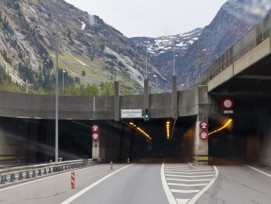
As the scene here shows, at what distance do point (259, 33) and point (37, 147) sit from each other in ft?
120

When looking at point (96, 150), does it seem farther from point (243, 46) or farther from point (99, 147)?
point (243, 46)

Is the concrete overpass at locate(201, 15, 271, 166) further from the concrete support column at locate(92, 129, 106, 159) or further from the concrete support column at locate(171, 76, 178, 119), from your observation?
the concrete support column at locate(92, 129, 106, 159)

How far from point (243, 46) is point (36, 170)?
562 inches

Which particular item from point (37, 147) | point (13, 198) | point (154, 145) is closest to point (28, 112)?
point (37, 147)

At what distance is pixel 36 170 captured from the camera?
→ 100.0 ft

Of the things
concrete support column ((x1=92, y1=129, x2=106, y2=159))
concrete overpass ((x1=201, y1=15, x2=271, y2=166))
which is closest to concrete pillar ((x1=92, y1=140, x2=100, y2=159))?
concrete support column ((x1=92, y1=129, x2=106, y2=159))

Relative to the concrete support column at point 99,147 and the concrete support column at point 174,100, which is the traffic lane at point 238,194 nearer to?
the concrete support column at point 174,100

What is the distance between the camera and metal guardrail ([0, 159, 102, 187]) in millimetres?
23625

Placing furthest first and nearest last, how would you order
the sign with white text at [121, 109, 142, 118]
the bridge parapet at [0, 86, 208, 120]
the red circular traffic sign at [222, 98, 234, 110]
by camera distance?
the sign with white text at [121, 109, 142, 118] → the bridge parapet at [0, 86, 208, 120] → the red circular traffic sign at [222, 98, 234, 110]

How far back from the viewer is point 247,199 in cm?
1628

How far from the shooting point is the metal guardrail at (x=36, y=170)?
23.6 metres

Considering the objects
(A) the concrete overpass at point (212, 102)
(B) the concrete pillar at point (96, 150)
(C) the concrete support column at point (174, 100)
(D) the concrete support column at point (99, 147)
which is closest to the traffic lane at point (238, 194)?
(A) the concrete overpass at point (212, 102)

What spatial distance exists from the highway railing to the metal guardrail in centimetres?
1278

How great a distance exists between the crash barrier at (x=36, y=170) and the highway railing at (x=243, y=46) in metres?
12.8
